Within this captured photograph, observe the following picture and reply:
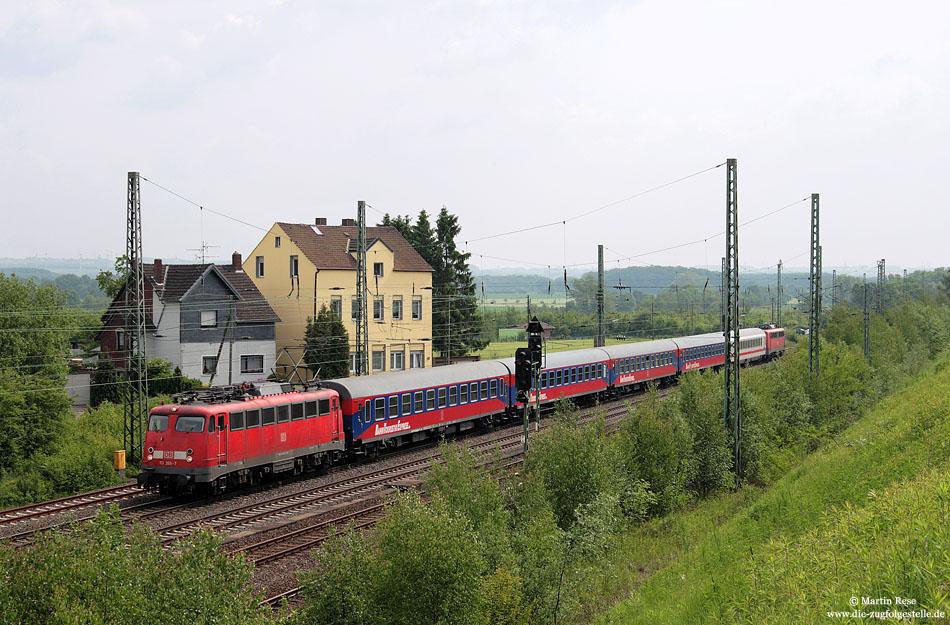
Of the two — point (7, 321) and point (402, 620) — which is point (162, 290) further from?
point (402, 620)

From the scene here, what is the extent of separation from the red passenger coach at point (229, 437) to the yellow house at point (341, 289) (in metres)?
28.1

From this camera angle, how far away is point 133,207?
27672 millimetres

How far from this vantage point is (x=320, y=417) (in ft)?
89.3

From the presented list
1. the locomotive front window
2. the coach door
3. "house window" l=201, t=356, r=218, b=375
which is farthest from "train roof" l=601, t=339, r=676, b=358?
the locomotive front window

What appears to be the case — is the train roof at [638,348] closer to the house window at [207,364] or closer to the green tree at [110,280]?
the house window at [207,364]

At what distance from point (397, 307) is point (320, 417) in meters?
32.6

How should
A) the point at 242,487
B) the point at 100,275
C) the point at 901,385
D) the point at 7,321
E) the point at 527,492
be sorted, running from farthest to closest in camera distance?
the point at 100,275, the point at 901,385, the point at 7,321, the point at 242,487, the point at 527,492

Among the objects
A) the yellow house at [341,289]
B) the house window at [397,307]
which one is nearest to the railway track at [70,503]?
the yellow house at [341,289]

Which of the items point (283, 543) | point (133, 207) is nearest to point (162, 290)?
point (133, 207)

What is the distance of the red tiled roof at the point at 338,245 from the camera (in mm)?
56688

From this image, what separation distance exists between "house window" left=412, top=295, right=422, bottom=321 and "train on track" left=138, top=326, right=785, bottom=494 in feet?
60.6

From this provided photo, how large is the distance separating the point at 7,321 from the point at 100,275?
1823 centimetres

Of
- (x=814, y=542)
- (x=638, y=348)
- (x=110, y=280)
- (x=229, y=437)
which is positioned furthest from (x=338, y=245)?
(x=814, y=542)

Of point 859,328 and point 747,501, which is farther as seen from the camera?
point 859,328
